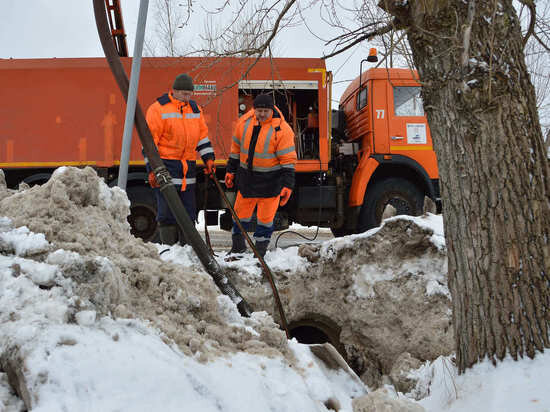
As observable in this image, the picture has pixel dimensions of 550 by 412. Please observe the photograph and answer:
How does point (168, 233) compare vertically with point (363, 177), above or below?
below

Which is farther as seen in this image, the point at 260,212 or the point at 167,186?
the point at 260,212

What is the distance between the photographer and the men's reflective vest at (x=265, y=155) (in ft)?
13.3

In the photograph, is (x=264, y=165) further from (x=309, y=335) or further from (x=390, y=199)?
(x=390, y=199)

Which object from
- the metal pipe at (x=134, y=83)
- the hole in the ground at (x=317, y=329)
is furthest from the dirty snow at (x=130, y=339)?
the hole in the ground at (x=317, y=329)

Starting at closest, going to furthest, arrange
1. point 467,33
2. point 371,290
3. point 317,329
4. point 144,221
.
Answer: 1. point 467,33
2. point 371,290
3. point 317,329
4. point 144,221

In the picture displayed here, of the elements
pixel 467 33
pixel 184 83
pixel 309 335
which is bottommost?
pixel 309 335

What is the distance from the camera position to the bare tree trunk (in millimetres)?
1816

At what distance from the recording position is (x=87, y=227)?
72.3 inches

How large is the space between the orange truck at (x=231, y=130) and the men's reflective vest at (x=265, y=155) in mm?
1042

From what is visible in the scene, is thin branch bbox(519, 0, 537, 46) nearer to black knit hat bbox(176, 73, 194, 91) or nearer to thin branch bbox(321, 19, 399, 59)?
thin branch bbox(321, 19, 399, 59)

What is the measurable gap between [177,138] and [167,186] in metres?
1.25

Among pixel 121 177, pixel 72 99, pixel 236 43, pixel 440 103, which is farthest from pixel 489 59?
pixel 72 99

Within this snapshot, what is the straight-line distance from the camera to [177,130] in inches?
152

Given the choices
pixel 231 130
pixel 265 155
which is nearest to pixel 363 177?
pixel 231 130
